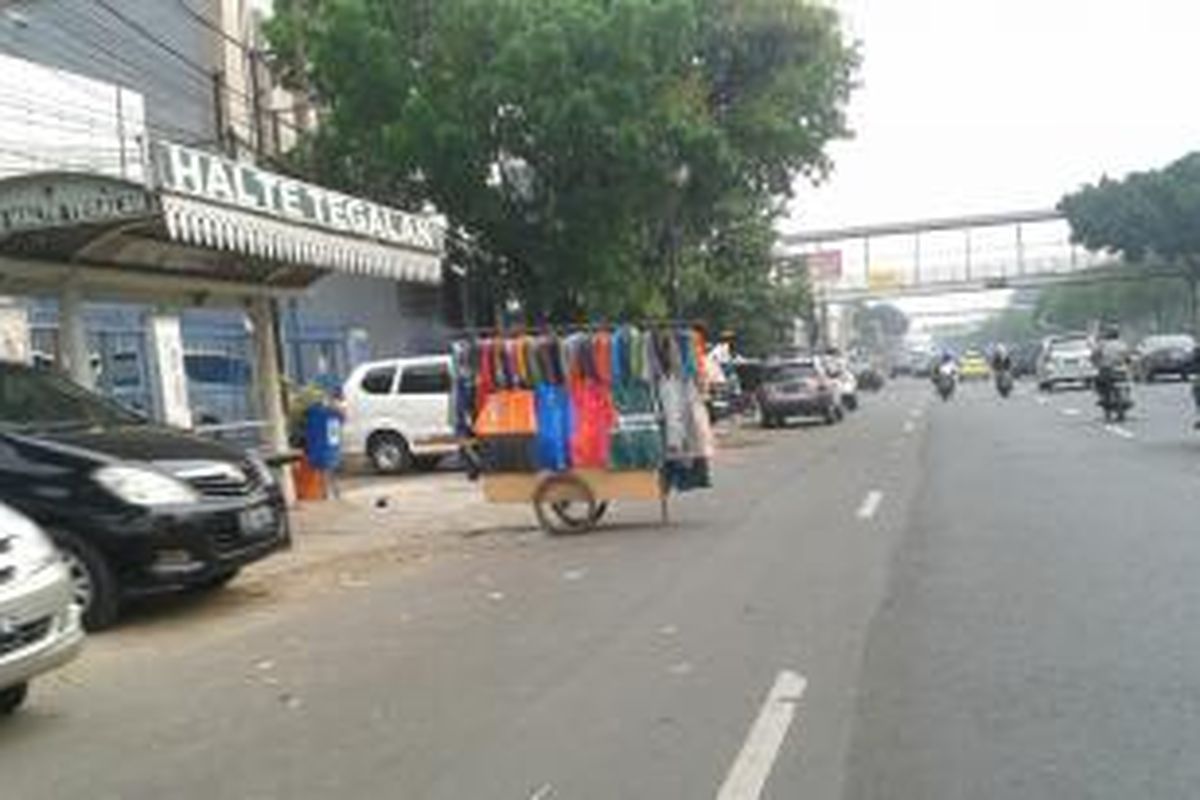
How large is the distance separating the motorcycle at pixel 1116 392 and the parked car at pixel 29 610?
2457cm

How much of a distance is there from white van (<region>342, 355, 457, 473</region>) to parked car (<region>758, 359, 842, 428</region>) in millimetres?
14331

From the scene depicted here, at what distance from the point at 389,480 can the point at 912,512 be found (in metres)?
12.8

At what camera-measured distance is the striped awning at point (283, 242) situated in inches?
634

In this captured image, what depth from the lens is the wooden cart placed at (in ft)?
58.9

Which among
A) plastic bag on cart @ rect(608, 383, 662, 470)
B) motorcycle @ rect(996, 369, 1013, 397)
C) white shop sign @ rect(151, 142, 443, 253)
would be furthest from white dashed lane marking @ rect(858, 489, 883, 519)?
motorcycle @ rect(996, 369, 1013, 397)

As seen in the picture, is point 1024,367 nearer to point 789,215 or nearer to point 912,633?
point 789,215

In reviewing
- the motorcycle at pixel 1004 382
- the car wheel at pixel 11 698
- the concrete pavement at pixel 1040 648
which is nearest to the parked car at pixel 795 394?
the motorcycle at pixel 1004 382

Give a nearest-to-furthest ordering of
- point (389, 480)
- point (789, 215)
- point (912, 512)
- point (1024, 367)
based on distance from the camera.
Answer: point (912, 512) < point (389, 480) < point (789, 215) < point (1024, 367)

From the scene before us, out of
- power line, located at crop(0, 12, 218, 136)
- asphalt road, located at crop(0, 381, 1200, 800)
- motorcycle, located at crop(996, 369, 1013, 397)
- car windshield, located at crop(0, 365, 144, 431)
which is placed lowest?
motorcycle, located at crop(996, 369, 1013, 397)

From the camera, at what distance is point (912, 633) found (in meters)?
10.5

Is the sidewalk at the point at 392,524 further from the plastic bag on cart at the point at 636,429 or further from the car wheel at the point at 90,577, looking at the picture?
the car wheel at the point at 90,577

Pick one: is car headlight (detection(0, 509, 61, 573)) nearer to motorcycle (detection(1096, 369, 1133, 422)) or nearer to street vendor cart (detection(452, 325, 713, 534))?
street vendor cart (detection(452, 325, 713, 534))

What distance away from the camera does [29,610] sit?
29.5 feet

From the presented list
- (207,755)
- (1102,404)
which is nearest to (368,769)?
(207,755)
